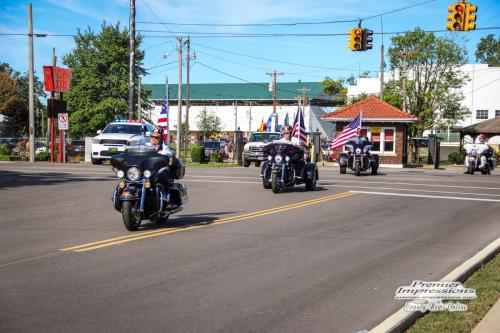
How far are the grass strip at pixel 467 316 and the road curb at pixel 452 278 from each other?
70mm

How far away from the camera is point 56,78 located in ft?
124

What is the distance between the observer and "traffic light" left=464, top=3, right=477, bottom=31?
947 inches

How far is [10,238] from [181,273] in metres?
3.69

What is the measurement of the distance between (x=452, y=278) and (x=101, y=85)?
6311cm

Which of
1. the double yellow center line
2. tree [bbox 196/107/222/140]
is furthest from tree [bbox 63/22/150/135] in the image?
the double yellow center line

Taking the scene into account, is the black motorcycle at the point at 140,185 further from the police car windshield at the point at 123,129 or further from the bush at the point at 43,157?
the bush at the point at 43,157

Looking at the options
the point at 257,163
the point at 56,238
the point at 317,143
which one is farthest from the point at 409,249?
the point at 317,143

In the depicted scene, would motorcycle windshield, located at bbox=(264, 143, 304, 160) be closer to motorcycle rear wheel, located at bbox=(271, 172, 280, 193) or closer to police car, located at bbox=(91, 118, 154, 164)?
motorcycle rear wheel, located at bbox=(271, 172, 280, 193)

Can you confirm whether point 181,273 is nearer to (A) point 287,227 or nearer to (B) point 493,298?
(B) point 493,298

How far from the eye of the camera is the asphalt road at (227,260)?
6.00 m

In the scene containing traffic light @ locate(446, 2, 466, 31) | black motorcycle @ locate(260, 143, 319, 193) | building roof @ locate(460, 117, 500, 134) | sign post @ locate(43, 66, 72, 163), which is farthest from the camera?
building roof @ locate(460, 117, 500, 134)

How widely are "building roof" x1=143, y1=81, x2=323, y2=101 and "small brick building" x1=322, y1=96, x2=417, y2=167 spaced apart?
55.4 m

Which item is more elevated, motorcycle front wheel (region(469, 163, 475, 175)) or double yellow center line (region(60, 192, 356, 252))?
motorcycle front wheel (region(469, 163, 475, 175))

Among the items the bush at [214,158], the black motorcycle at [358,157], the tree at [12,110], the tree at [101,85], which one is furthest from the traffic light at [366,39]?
the tree at [12,110]
